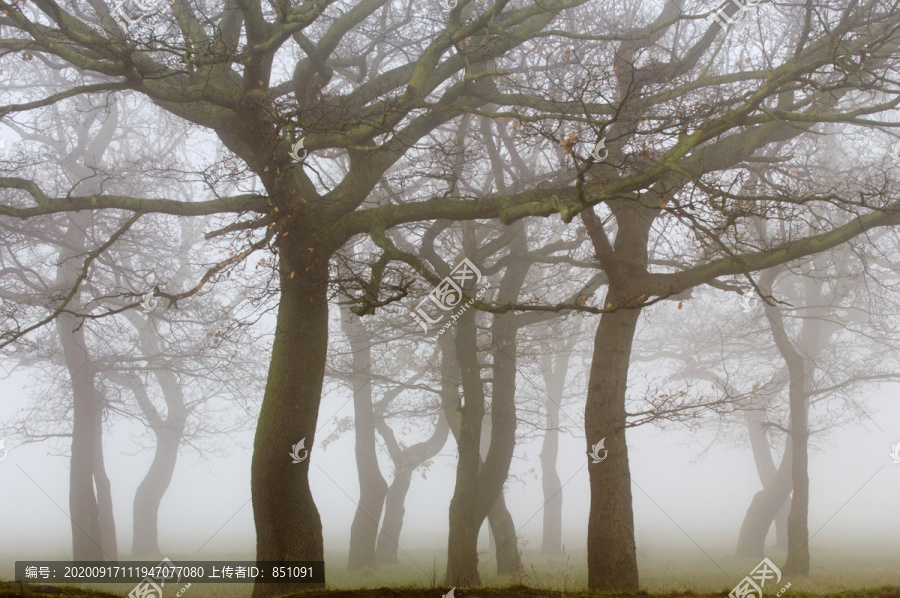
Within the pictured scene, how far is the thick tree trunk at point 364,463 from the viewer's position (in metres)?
17.5

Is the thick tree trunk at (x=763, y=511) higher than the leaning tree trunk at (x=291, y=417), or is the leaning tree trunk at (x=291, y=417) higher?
the leaning tree trunk at (x=291, y=417)

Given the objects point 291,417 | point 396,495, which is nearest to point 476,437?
point 291,417

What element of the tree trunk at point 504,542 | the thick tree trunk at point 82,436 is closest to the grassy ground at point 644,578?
the tree trunk at point 504,542

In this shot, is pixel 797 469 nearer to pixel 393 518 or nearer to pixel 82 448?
pixel 393 518

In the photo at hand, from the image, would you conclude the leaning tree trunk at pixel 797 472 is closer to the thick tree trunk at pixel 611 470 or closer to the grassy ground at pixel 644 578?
the grassy ground at pixel 644 578

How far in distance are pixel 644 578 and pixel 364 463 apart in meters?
8.16

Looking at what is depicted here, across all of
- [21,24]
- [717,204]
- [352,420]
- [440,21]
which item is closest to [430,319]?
[440,21]

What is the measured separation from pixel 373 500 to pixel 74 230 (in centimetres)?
1075

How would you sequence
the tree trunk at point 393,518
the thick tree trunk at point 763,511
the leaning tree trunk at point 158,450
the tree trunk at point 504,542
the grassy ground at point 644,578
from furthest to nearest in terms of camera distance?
the leaning tree trunk at point 158,450 < the tree trunk at point 393,518 < the thick tree trunk at point 763,511 < the tree trunk at point 504,542 < the grassy ground at point 644,578

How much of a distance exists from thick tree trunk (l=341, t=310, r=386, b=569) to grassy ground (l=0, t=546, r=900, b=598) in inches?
27.5

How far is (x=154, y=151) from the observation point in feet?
68.0

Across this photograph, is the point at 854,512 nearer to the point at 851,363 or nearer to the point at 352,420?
the point at 851,363

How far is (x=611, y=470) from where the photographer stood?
9523 mm

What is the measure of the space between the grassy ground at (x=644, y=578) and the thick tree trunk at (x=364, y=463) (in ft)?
2.29
